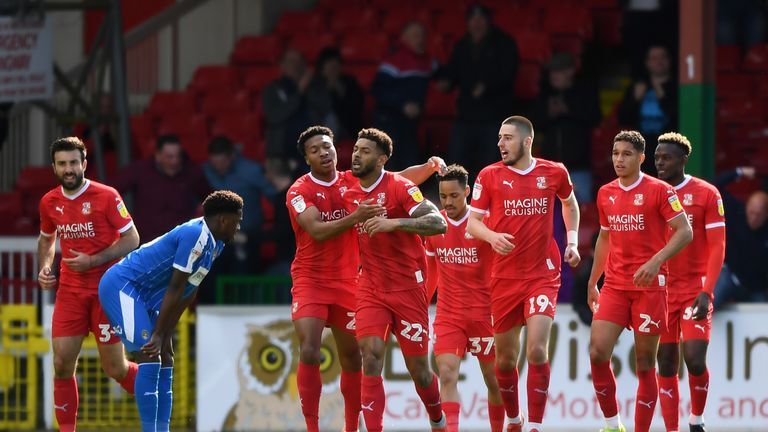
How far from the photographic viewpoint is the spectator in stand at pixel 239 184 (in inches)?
639

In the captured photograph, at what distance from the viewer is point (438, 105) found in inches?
735

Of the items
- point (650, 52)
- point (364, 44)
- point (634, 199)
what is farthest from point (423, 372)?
point (364, 44)

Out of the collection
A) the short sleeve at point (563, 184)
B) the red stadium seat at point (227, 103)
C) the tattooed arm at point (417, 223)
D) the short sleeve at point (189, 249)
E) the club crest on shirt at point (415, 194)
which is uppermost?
the red stadium seat at point (227, 103)

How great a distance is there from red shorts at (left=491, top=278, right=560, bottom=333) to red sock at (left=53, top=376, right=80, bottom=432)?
10.6ft

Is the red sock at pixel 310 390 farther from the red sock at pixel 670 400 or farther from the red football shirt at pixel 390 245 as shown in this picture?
the red sock at pixel 670 400

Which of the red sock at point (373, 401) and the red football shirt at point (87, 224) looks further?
the red football shirt at point (87, 224)

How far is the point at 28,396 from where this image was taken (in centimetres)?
1556

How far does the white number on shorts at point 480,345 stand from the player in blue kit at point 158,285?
2.07 m

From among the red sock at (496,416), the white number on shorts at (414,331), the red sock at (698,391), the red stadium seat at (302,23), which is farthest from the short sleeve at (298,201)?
the red stadium seat at (302,23)

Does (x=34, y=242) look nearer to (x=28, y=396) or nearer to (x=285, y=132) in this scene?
(x=28, y=396)

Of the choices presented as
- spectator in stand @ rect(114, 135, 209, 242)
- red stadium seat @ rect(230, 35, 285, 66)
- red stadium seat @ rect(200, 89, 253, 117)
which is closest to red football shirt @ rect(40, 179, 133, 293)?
spectator in stand @ rect(114, 135, 209, 242)

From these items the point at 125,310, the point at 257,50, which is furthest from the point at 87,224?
the point at 257,50

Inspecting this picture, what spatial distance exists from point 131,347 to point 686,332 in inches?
162

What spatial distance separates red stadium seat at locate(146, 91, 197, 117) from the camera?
1997 centimetres
